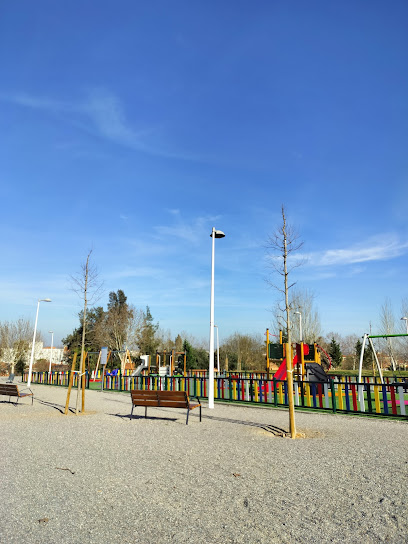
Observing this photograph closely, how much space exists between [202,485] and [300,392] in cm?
936

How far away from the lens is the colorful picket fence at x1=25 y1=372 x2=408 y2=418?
1199 centimetres

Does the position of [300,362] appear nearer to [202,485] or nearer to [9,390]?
[9,390]

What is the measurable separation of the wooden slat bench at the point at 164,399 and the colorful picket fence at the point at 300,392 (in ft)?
15.2

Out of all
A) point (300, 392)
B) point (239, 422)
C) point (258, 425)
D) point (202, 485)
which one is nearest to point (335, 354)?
point (300, 392)

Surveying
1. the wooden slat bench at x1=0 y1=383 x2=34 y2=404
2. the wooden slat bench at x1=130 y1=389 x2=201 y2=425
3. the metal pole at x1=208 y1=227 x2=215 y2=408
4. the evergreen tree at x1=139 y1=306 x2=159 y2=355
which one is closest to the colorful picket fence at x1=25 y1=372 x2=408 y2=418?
the metal pole at x1=208 y1=227 x2=215 y2=408

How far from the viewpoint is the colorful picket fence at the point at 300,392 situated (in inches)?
472

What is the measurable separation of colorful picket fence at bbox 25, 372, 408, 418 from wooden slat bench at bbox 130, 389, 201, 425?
4632 millimetres

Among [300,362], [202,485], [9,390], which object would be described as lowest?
[202,485]

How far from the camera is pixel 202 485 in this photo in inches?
210

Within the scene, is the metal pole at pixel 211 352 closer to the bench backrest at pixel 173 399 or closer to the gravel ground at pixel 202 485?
the bench backrest at pixel 173 399

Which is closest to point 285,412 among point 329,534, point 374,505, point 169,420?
point 169,420

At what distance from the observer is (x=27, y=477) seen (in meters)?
5.73

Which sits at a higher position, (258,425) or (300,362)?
(300,362)

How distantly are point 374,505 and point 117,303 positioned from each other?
58.5 m
